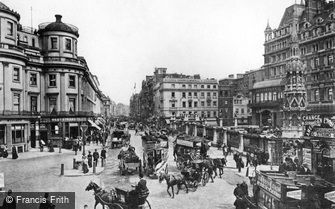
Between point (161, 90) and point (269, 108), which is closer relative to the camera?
point (269, 108)

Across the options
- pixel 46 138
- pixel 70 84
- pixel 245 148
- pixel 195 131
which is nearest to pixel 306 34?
pixel 195 131

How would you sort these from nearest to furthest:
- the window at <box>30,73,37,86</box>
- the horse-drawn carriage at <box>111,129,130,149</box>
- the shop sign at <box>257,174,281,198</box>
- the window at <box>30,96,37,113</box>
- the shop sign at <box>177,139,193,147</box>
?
1. the shop sign at <box>257,174,281,198</box>
2. the shop sign at <box>177,139,193,147</box>
3. the window at <box>30,73,37,86</box>
4. the window at <box>30,96,37,113</box>
5. the horse-drawn carriage at <box>111,129,130,149</box>

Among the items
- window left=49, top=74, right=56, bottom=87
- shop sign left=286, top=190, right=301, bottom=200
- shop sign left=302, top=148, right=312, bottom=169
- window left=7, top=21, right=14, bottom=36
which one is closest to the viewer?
shop sign left=286, top=190, right=301, bottom=200

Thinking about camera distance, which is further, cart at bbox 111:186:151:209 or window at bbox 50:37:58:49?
window at bbox 50:37:58:49

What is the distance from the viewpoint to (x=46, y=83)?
36719 mm

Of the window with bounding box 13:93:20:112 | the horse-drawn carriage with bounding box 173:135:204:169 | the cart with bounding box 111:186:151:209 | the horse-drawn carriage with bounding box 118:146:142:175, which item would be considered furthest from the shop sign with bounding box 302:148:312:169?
the window with bounding box 13:93:20:112

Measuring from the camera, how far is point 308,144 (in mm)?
15859

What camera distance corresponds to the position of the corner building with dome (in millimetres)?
30812

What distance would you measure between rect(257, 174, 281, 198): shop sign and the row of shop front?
2322 centimetres

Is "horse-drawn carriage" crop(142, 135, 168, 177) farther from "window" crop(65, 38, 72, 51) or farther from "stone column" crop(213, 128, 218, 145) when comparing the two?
"window" crop(65, 38, 72, 51)

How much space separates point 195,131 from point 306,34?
85.9 feet

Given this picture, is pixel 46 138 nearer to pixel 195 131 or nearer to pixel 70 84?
pixel 70 84

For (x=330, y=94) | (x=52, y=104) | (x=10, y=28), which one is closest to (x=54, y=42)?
(x=10, y=28)

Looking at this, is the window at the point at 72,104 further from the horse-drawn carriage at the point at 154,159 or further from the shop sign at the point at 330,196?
the shop sign at the point at 330,196
